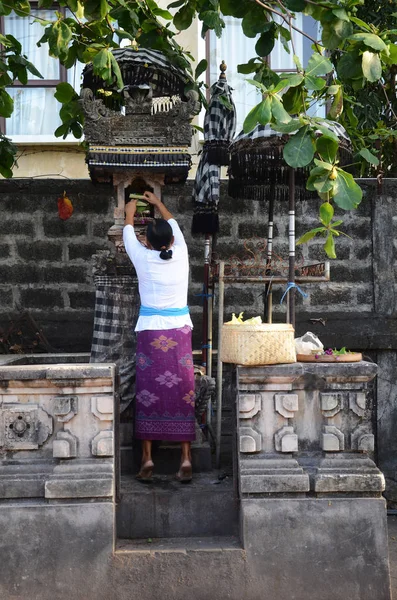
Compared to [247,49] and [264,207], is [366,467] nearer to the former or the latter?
[264,207]

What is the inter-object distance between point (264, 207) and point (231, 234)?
428 millimetres

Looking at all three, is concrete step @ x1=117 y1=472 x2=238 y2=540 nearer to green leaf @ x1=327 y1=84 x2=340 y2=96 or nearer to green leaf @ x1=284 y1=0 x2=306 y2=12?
green leaf @ x1=327 y1=84 x2=340 y2=96

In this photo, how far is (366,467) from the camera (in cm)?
514

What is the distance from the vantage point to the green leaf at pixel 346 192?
4574 mm

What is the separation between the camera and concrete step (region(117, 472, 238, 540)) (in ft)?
18.0

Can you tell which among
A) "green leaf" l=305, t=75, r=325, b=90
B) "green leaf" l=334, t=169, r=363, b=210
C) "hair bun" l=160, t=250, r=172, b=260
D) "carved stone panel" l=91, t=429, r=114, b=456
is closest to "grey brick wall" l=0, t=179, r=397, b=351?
"hair bun" l=160, t=250, r=172, b=260

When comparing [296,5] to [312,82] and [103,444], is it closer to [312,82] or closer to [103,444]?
[312,82]

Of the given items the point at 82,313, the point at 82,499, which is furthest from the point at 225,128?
the point at 82,499

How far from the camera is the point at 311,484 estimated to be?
509cm

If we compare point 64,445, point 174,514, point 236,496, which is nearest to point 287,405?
point 236,496

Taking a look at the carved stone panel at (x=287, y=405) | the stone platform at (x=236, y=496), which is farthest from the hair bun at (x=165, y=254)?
the carved stone panel at (x=287, y=405)

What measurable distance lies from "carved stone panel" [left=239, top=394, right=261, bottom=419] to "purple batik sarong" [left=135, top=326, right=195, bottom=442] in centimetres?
67

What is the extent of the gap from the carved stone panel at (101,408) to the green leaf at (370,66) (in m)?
2.53

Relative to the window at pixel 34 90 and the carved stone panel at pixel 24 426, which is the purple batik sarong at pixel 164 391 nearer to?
the carved stone panel at pixel 24 426
